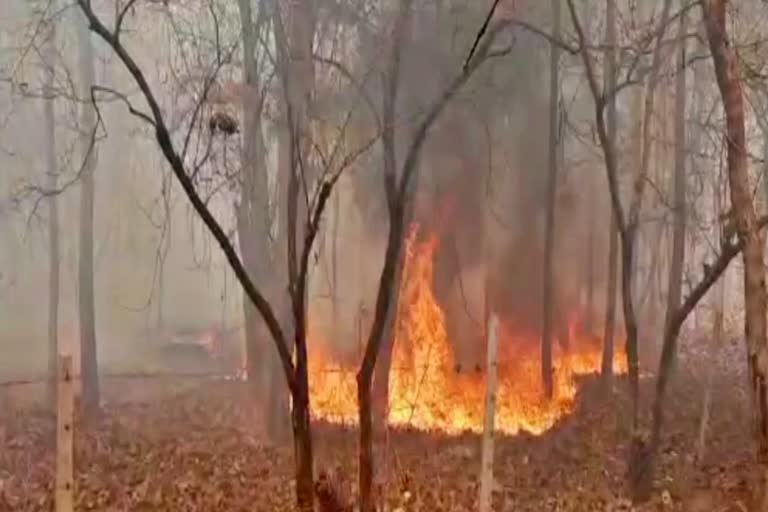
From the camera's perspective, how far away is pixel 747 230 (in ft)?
26.1

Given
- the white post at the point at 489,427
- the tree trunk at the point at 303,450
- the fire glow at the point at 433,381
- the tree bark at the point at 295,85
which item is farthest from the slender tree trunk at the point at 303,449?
the fire glow at the point at 433,381

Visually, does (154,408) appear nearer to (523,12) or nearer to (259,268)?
(259,268)

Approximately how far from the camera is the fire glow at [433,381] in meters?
14.7

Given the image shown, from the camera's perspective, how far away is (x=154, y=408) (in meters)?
17.9

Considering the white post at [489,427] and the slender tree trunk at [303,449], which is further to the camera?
the slender tree trunk at [303,449]

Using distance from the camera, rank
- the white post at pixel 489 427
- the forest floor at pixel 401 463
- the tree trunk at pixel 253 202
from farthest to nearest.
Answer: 1. the tree trunk at pixel 253 202
2. the forest floor at pixel 401 463
3. the white post at pixel 489 427

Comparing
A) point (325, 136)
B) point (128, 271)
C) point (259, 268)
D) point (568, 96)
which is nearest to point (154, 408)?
point (259, 268)

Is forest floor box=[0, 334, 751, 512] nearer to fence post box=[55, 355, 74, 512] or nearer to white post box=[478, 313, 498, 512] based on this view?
white post box=[478, 313, 498, 512]

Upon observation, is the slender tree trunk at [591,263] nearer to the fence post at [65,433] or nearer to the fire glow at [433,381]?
the fire glow at [433,381]

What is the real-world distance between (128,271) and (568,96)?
706 inches

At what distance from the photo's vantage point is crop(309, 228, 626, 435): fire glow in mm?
14664

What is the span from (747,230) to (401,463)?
19.3ft

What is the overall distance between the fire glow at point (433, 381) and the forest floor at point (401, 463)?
643 mm

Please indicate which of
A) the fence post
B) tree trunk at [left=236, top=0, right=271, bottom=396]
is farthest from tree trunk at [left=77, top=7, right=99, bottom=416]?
the fence post
